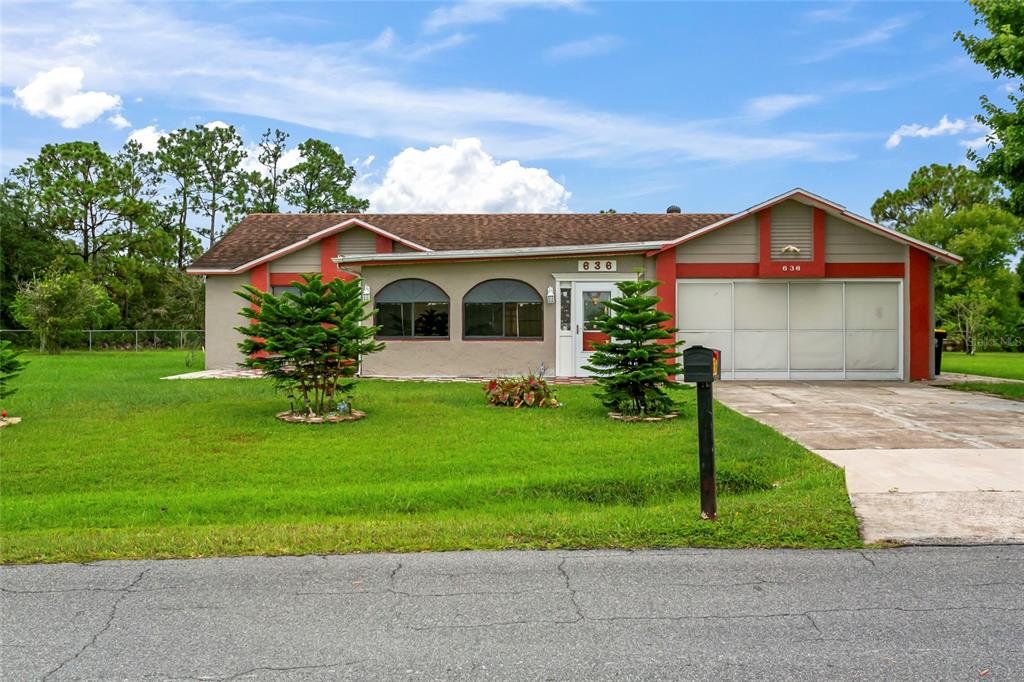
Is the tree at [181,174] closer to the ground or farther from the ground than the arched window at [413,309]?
farther from the ground

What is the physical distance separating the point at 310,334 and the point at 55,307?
997 inches

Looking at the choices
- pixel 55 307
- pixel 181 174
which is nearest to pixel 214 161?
pixel 181 174

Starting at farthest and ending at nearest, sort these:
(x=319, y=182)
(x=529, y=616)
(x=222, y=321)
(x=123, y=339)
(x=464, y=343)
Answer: (x=319, y=182)
(x=123, y=339)
(x=222, y=321)
(x=464, y=343)
(x=529, y=616)

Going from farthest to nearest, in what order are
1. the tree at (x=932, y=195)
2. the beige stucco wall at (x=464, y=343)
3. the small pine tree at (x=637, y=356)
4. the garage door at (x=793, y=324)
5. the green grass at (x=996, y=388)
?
the tree at (x=932, y=195), the beige stucco wall at (x=464, y=343), the garage door at (x=793, y=324), the green grass at (x=996, y=388), the small pine tree at (x=637, y=356)

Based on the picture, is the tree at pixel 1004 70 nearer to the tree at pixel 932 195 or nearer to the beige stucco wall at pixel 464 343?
the beige stucco wall at pixel 464 343

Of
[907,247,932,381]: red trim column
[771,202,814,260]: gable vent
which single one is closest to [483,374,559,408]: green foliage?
[771,202,814,260]: gable vent

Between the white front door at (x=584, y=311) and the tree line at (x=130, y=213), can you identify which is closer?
the white front door at (x=584, y=311)

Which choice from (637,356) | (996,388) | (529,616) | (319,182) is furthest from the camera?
(319,182)

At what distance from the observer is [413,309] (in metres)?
18.8

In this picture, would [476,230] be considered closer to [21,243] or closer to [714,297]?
[714,297]

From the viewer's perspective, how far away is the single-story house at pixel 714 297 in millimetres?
17453

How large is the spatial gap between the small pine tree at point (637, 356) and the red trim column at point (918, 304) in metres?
9.45

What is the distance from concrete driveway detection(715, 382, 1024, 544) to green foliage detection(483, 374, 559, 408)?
10.1ft


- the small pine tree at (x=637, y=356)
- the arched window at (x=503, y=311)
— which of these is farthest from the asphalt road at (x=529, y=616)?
the arched window at (x=503, y=311)
